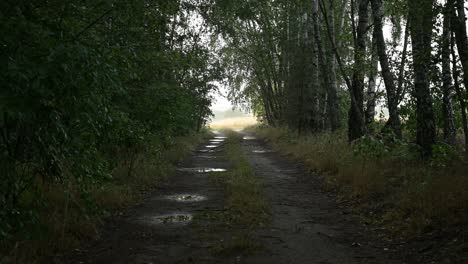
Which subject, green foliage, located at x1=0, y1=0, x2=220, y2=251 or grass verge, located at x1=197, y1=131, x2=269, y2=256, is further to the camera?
grass verge, located at x1=197, y1=131, x2=269, y2=256

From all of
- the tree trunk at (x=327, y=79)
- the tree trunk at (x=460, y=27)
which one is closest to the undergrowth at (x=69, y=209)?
the tree trunk at (x=460, y=27)

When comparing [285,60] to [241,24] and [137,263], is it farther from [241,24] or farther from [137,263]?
[137,263]

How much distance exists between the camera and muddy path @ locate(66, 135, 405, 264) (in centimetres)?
658

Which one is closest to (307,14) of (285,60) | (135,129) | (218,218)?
(285,60)

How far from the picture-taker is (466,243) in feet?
20.4

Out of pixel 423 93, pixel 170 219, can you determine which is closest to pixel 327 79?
pixel 423 93


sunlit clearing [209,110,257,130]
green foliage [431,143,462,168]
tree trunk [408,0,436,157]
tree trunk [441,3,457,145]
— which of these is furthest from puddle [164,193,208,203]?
sunlit clearing [209,110,257,130]

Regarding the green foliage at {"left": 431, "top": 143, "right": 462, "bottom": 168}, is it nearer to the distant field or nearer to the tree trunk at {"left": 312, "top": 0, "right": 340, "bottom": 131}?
the tree trunk at {"left": 312, "top": 0, "right": 340, "bottom": 131}

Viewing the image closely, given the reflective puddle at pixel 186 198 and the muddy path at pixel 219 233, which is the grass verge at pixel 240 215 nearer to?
the muddy path at pixel 219 233

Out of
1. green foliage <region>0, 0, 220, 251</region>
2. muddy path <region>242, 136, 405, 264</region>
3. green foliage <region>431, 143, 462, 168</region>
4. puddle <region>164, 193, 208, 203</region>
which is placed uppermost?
green foliage <region>0, 0, 220, 251</region>

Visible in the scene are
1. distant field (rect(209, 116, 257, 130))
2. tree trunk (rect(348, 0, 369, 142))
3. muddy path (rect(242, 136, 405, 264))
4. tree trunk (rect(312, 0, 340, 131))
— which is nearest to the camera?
muddy path (rect(242, 136, 405, 264))

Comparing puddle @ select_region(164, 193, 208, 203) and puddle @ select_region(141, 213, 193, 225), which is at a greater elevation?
puddle @ select_region(164, 193, 208, 203)

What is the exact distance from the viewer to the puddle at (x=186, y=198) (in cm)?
1105

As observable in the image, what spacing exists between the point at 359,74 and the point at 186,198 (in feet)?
24.4
